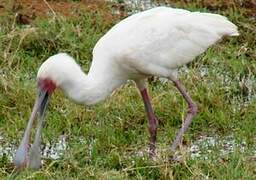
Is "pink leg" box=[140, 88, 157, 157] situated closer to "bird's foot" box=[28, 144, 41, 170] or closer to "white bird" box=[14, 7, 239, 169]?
"white bird" box=[14, 7, 239, 169]

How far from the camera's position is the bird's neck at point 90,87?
7730 millimetres

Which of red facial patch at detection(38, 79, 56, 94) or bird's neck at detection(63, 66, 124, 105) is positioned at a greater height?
red facial patch at detection(38, 79, 56, 94)

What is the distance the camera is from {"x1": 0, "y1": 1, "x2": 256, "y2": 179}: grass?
7574 mm

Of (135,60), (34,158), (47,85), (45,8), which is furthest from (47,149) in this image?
(45,8)

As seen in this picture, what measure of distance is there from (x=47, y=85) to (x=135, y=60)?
70 cm

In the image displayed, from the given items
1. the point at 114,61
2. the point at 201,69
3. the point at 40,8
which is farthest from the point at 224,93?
the point at 40,8

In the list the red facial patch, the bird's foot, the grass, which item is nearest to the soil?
the grass

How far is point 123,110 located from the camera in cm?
889

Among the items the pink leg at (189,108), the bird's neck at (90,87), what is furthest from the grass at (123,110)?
the bird's neck at (90,87)

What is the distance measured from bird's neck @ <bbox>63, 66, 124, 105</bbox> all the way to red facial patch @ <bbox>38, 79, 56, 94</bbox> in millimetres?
111

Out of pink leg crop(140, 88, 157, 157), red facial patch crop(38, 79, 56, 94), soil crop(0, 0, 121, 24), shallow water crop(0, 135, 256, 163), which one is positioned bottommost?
shallow water crop(0, 135, 256, 163)

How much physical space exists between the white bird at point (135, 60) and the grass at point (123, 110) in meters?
0.27

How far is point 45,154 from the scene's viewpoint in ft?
26.8

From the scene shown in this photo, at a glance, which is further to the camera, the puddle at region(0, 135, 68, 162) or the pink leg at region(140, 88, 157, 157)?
the pink leg at region(140, 88, 157, 157)
